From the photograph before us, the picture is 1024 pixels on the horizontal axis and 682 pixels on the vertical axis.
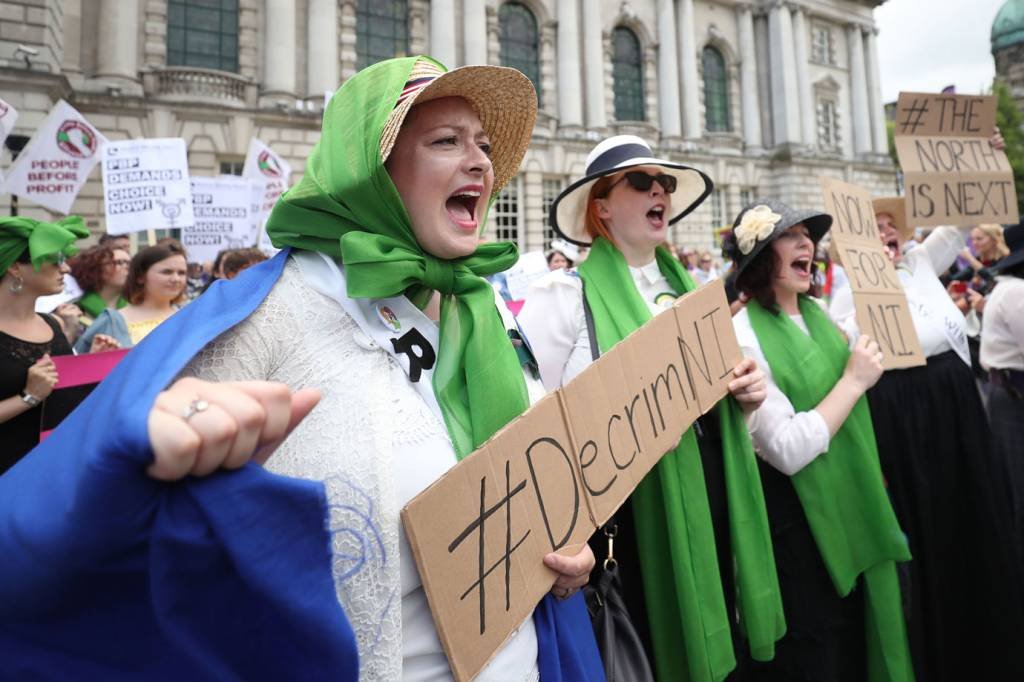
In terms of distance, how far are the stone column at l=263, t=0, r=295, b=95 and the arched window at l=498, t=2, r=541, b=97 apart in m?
7.24

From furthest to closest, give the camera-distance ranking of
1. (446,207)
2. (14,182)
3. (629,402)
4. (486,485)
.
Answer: (14,182)
(629,402)
(446,207)
(486,485)

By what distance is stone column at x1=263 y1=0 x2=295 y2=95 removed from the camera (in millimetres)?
17547

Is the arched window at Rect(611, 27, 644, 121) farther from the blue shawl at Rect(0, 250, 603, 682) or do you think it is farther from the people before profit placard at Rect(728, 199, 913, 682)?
the blue shawl at Rect(0, 250, 603, 682)

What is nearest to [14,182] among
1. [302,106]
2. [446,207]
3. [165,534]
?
[446,207]

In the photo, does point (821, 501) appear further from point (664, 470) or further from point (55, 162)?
point (55, 162)

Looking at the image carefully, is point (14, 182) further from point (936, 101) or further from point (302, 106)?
point (302, 106)

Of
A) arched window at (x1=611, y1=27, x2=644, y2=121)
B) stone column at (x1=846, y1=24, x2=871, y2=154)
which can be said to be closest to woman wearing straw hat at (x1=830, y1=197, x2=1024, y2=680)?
arched window at (x1=611, y1=27, x2=644, y2=121)

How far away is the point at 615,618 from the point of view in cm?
202

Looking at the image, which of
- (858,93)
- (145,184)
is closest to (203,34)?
(145,184)

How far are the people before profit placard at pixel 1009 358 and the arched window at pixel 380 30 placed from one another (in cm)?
1875

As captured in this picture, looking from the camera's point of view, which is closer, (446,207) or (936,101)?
(446,207)

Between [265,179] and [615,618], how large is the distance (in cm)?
1010

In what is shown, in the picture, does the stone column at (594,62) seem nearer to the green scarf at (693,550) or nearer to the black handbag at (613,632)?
the green scarf at (693,550)

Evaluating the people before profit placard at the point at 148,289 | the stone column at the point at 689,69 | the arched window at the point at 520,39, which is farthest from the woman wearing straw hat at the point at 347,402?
the stone column at the point at 689,69
